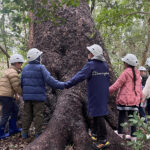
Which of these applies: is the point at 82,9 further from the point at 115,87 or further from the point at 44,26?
the point at 115,87

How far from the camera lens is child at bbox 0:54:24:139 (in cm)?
389

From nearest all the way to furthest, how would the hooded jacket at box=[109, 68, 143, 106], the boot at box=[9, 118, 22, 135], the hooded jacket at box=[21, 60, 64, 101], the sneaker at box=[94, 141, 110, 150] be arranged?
the sneaker at box=[94, 141, 110, 150] < the hooded jacket at box=[21, 60, 64, 101] < the hooded jacket at box=[109, 68, 143, 106] < the boot at box=[9, 118, 22, 135]

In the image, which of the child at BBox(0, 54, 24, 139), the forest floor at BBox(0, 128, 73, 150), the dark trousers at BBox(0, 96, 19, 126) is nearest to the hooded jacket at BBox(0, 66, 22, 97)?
the child at BBox(0, 54, 24, 139)

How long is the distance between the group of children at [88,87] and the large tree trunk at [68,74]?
28 cm

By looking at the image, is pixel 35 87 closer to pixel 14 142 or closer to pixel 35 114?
pixel 35 114

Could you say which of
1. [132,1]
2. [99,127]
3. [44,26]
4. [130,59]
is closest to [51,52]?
[44,26]

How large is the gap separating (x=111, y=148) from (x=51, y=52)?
7.69 feet

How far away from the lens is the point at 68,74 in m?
3.99

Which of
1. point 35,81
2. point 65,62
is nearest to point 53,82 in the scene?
point 35,81

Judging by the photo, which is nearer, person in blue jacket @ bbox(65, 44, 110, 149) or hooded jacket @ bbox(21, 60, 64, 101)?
person in blue jacket @ bbox(65, 44, 110, 149)

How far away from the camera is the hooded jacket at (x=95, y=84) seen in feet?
10.3

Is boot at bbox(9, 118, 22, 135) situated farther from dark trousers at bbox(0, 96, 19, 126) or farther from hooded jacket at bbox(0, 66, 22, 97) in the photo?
hooded jacket at bbox(0, 66, 22, 97)

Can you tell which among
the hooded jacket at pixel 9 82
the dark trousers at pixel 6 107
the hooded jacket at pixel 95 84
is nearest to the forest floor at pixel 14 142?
the dark trousers at pixel 6 107

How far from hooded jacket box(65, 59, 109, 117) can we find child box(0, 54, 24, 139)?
1.30 meters
